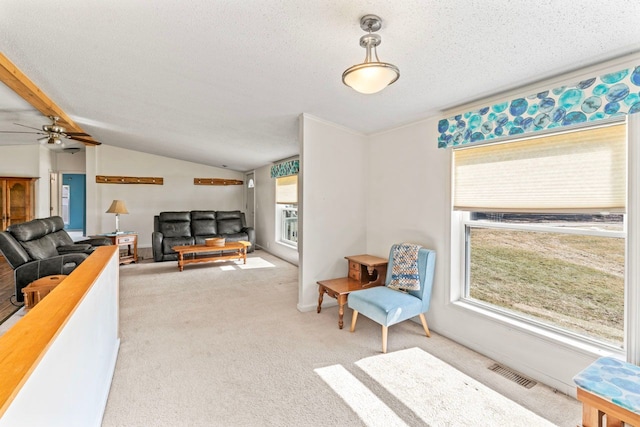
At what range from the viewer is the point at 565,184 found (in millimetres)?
2074

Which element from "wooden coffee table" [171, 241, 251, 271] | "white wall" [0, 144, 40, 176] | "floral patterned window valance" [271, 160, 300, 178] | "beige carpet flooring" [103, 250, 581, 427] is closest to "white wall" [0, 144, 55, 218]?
"white wall" [0, 144, 40, 176]

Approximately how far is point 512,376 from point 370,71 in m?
2.32

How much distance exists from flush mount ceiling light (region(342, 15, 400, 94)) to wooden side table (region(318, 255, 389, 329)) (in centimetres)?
212

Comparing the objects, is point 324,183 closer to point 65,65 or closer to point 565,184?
point 565,184

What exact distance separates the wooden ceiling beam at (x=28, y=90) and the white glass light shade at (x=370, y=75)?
316 centimetres

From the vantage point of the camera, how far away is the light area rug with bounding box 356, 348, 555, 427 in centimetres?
178

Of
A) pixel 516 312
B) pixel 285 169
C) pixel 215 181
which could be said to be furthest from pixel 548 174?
pixel 215 181

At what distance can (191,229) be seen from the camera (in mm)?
6676

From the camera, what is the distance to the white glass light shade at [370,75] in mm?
1526

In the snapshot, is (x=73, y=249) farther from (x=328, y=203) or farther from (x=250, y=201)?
(x=250, y=201)

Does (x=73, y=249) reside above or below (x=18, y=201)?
below

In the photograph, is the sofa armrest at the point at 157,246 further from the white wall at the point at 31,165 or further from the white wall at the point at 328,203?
the white wall at the point at 328,203

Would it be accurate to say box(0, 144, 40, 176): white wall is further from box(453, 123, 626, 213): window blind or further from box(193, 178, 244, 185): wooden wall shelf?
box(453, 123, 626, 213): window blind

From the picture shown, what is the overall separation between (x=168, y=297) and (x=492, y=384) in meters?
3.65
